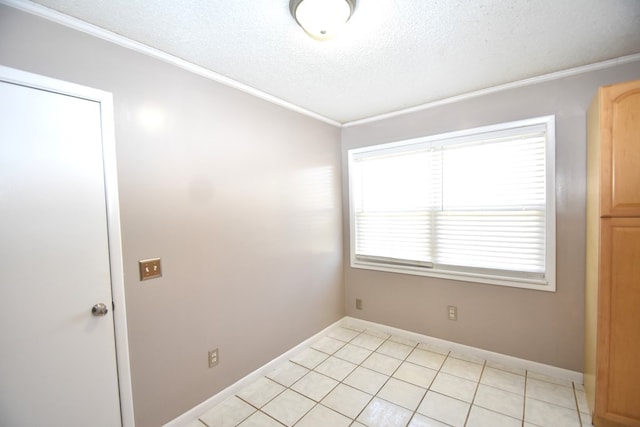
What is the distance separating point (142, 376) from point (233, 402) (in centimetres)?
75

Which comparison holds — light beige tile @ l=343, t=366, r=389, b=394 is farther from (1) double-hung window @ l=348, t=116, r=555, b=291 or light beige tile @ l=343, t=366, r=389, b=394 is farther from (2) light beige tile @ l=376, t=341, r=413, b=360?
(1) double-hung window @ l=348, t=116, r=555, b=291

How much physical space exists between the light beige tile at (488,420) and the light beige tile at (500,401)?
0.05 metres

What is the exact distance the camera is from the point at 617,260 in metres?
1.67

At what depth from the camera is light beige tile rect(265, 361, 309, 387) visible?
236cm

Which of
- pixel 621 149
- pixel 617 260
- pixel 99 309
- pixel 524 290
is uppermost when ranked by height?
pixel 621 149

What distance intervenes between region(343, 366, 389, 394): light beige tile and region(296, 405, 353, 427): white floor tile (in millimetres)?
354

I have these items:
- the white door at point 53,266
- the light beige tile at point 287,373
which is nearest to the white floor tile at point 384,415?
the light beige tile at point 287,373

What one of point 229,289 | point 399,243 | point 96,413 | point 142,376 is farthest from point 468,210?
point 96,413

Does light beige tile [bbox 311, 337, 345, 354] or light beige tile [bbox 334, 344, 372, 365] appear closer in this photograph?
light beige tile [bbox 334, 344, 372, 365]

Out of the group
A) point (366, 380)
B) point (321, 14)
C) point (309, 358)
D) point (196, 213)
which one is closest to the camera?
point (321, 14)

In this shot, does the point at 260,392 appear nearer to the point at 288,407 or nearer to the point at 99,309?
the point at 288,407

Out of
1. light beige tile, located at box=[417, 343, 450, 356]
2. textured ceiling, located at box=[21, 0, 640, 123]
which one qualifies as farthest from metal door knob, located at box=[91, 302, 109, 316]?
light beige tile, located at box=[417, 343, 450, 356]

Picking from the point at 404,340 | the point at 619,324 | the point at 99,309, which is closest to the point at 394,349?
the point at 404,340

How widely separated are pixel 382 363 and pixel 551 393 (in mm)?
1298
